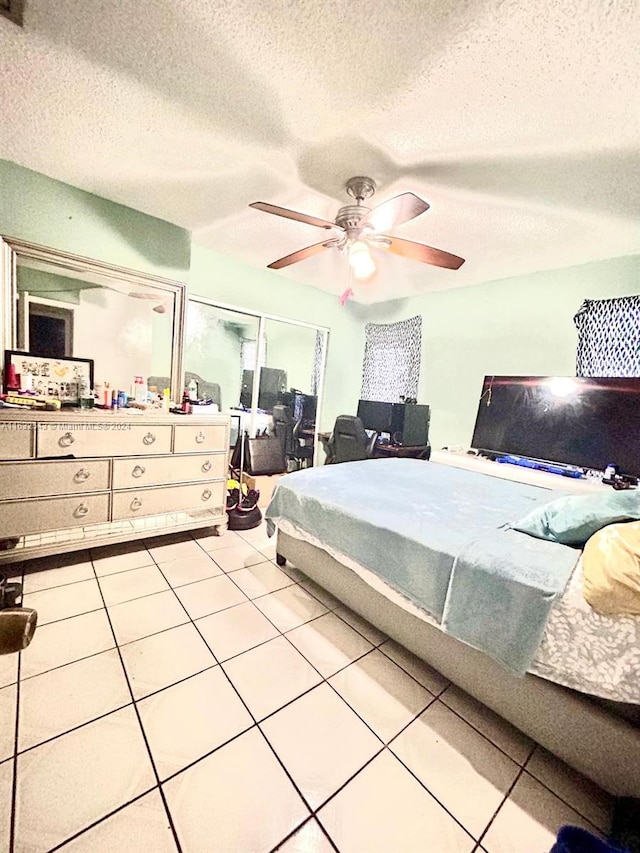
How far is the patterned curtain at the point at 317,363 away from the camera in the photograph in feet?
14.6

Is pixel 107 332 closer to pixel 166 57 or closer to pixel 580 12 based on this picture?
pixel 166 57

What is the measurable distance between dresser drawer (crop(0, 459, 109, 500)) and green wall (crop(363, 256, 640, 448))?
332cm

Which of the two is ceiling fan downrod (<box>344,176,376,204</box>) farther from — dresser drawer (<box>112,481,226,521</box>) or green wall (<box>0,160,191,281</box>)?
dresser drawer (<box>112,481,226,521</box>)

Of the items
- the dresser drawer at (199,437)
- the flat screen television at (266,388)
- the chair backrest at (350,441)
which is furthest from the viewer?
the flat screen television at (266,388)

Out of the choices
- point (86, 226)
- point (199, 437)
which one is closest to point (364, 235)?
point (199, 437)

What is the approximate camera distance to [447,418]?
382 centimetres

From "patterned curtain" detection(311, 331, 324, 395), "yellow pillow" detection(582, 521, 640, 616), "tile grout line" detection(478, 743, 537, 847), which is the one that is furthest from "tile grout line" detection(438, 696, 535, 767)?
"patterned curtain" detection(311, 331, 324, 395)

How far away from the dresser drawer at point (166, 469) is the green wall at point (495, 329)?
2.57 metres

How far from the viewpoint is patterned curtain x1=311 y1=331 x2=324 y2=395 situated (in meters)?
4.46

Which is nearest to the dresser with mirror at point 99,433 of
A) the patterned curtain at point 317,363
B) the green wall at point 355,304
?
the green wall at point 355,304

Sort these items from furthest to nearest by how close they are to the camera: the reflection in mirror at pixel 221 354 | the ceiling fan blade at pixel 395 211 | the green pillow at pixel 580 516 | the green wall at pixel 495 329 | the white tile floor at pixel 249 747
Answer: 1. the reflection in mirror at pixel 221 354
2. the green wall at pixel 495 329
3. the ceiling fan blade at pixel 395 211
4. the green pillow at pixel 580 516
5. the white tile floor at pixel 249 747

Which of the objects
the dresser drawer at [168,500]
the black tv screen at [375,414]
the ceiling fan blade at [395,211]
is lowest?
the dresser drawer at [168,500]

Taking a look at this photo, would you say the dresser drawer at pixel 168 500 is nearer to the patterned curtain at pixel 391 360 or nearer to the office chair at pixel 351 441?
the office chair at pixel 351 441

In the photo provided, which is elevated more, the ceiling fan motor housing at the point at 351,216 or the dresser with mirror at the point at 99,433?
the ceiling fan motor housing at the point at 351,216
